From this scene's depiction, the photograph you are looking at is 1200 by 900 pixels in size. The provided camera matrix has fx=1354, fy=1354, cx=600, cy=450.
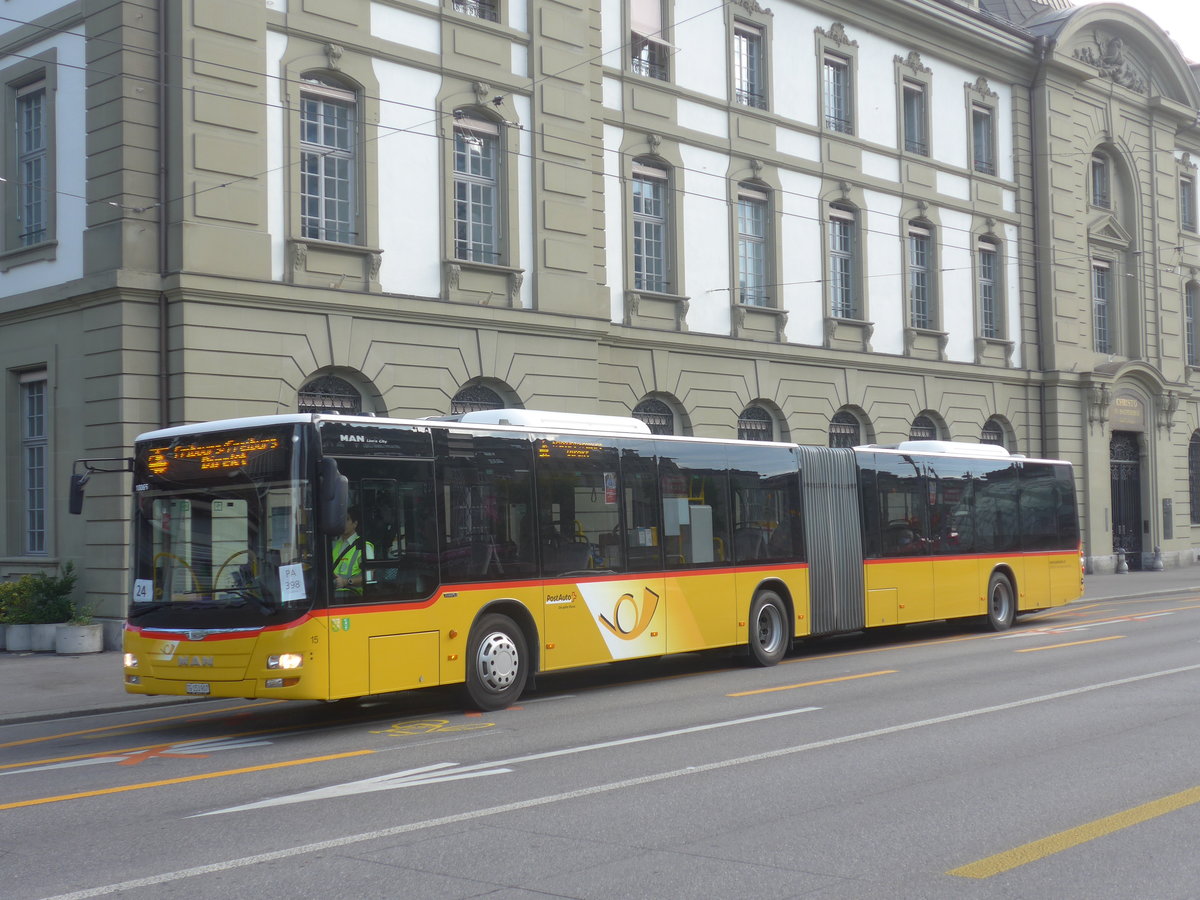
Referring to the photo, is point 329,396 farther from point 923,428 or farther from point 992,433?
point 992,433

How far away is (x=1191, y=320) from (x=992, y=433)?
41.0 ft

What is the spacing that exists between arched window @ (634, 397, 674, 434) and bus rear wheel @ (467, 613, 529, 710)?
13132mm

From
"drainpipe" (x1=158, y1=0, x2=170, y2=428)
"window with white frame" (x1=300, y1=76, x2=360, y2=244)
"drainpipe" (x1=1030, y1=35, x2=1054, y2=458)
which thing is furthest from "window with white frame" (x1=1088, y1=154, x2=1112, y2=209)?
"drainpipe" (x1=158, y1=0, x2=170, y2=428)

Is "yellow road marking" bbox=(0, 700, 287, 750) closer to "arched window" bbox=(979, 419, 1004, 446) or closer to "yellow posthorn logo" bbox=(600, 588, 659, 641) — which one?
"yellow posthorn logo" bbox=(600, 588, 659, 641)

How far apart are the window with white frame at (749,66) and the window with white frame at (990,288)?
30.9 feet

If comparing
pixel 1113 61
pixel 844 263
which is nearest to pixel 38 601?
pixel 844 263

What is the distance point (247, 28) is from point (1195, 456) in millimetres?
34465

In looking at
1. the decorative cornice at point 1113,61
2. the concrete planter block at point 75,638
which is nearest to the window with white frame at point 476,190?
the concrete planter block at point 75,638

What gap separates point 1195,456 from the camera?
43.4 meters

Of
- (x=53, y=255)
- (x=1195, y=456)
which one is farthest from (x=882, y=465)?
(x=1195, y=456)

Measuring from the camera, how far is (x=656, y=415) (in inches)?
1056

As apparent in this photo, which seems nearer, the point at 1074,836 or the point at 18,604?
the point at 1074,836

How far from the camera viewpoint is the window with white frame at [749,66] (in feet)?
94.1

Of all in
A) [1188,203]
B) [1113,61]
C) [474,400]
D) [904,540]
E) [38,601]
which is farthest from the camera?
[1188,203]
